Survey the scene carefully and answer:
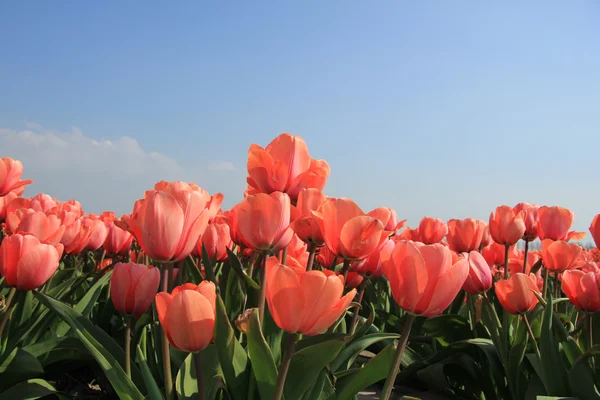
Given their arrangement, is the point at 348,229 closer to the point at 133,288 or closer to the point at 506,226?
the point at 133,288

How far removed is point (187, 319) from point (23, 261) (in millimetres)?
966

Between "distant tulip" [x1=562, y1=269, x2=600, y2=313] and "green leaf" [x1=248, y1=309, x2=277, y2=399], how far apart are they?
1.71 metres

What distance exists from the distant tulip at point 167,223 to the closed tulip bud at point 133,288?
26cm

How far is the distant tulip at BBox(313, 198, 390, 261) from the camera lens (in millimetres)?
1403

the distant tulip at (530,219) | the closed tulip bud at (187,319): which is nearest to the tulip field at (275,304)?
the closed tulip bud at (187,319)

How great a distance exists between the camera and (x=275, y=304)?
1.08 meters

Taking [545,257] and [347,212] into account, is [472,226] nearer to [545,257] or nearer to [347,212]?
[545,257]

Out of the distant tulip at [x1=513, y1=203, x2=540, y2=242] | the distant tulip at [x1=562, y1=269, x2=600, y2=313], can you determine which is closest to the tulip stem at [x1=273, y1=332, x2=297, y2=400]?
the distant tulip at [x1=562, y1=269, x2=600, y2=313]

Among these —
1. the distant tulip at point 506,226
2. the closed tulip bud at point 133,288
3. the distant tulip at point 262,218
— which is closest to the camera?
the distant tulip at point 262,218

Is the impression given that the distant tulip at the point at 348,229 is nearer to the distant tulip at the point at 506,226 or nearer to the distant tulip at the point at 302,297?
the distant tulip at the point at 302,297

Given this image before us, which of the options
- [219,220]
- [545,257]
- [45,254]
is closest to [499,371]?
[545,257]

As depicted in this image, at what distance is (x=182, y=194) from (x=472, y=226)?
229cm

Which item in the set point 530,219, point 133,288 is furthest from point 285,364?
point 530,219

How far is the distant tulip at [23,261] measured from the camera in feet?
5.80
